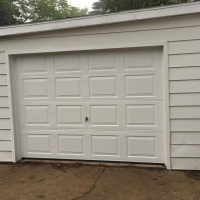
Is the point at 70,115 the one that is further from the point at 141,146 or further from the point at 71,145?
the point at 141,146

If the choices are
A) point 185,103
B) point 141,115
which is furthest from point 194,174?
point 141,115

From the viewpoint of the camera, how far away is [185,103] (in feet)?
13.5

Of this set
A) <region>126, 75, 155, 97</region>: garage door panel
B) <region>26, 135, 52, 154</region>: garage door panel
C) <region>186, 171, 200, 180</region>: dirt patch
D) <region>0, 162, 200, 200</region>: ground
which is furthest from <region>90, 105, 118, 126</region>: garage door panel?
<region>186, 171, 200, 180</region>: dirt patch

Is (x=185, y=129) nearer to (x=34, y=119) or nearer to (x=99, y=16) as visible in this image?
(x=99, y=16)

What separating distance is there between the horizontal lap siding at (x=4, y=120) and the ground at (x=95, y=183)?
0.36 m

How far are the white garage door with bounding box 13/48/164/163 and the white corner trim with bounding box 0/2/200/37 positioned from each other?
0.52m

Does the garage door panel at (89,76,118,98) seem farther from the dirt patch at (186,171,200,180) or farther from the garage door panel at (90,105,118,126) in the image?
the dirt patch at (186,171,200,180)

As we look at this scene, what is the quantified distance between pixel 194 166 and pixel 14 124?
3382mm

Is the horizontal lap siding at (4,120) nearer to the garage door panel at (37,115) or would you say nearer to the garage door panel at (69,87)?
the garage door panel at (37,115)

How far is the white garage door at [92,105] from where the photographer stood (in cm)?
438

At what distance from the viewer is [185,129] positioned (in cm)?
415

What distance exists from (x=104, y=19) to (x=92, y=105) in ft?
5.01

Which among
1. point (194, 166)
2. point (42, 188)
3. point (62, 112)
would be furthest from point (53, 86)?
point (194, 166)

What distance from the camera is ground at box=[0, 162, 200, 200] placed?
136 inches
